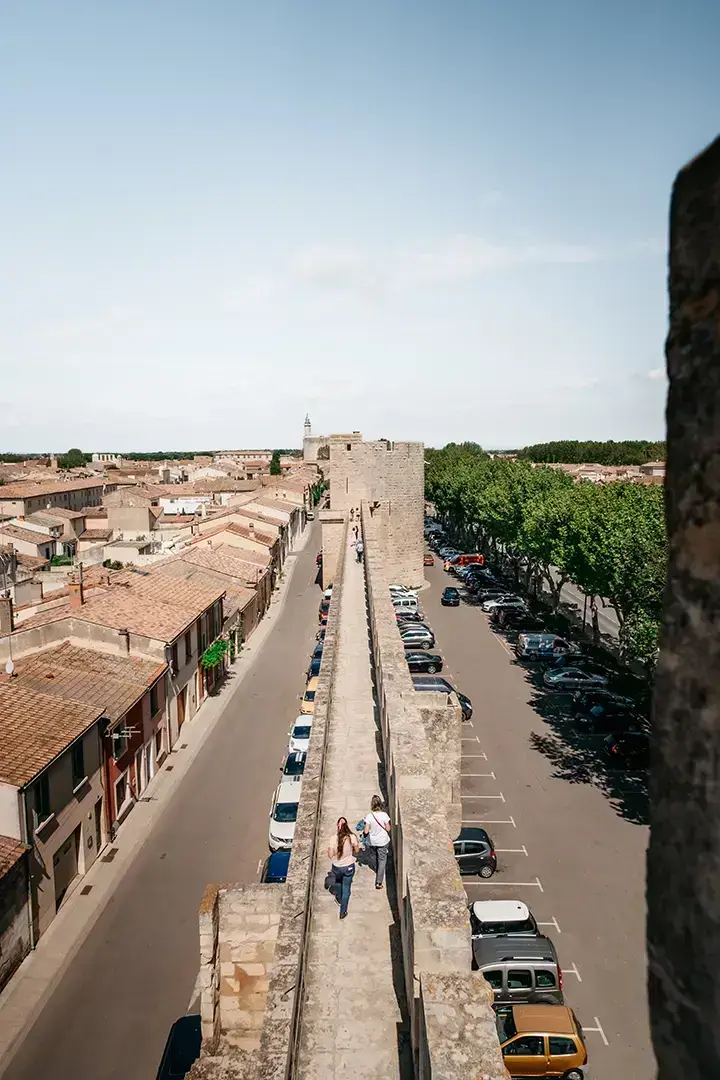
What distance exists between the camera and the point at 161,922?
1509 cm

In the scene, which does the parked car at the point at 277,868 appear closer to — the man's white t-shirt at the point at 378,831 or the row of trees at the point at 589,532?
the man's white t-shirt at the point at 378,831

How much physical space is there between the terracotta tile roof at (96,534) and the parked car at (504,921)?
168 feet

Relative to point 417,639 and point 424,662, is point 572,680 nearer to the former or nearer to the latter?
point 424,662

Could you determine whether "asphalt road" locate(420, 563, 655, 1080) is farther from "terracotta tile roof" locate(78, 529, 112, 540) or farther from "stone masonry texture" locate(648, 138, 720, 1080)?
"terracotta tile roof" locate(78, 529, 112, 540)

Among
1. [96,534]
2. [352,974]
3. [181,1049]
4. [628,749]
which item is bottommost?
[181,1049]

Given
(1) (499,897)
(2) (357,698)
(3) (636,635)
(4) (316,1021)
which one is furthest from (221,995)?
(3) (636,635)

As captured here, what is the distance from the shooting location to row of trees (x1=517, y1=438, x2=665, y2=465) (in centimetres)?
12565

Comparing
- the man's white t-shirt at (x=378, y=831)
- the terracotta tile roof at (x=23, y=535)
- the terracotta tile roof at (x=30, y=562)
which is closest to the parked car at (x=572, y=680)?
the man's white t-shirt at (x=378, y=831)

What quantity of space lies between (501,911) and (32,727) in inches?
430

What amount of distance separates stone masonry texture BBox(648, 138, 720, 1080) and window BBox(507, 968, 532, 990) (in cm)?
1194

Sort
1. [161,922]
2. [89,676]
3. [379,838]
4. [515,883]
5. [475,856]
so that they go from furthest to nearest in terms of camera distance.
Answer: [89,676]
[475,856]
[515,883]
[161,922]
[379,838]

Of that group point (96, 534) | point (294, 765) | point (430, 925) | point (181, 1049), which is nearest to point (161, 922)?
point (181, 1049)

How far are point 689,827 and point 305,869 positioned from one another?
694 centimetres

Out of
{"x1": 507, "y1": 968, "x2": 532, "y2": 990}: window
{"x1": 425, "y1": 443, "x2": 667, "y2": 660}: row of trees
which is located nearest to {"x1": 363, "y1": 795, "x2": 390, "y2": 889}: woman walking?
{"x1": 507, "y1": 968, "x2": 532, "y2": 990}: window
